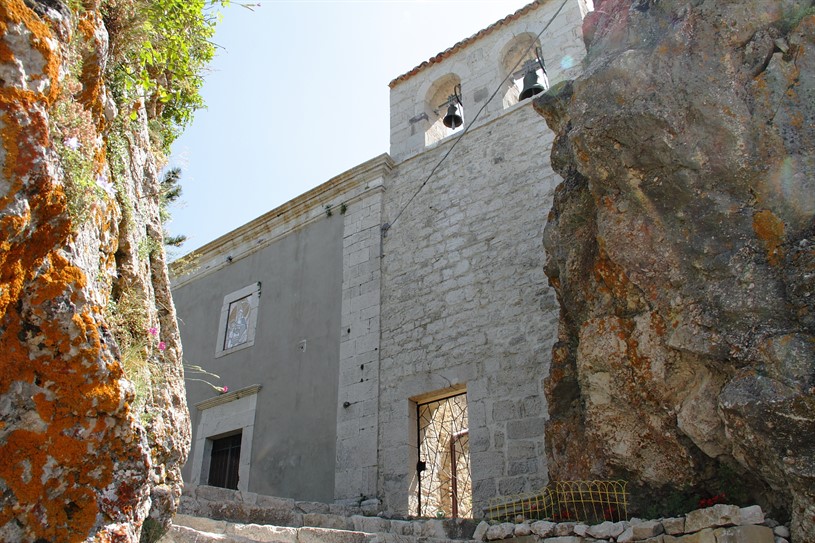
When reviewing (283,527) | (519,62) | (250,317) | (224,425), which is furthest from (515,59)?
(283,527)

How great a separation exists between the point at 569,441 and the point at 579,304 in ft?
3.54

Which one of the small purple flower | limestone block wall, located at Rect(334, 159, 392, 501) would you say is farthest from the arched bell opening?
the small purple flower

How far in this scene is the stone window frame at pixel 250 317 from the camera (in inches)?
419

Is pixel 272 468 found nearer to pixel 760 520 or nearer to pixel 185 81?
pixel 185 81

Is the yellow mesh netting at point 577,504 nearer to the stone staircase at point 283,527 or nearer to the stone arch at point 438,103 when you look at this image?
the stone staircase at point 283,527

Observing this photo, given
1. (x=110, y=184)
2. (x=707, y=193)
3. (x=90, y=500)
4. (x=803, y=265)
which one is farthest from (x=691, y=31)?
(x=90, y=500)

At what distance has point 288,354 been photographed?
9836 millimetres

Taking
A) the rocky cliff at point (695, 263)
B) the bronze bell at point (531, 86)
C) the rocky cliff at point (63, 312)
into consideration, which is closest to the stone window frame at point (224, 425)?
the rocky cliff at point (695, 263)

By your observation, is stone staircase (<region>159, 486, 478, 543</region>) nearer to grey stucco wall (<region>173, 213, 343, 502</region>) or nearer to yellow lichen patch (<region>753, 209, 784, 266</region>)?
yellow lichen patch (<region>753, 209, 784, 266</region>)

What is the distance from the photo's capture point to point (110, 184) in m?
3.42

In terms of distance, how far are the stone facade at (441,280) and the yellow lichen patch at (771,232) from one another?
10.0 feet

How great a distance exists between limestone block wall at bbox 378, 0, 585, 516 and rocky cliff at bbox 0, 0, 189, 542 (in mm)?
4425

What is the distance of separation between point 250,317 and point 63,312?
822cm

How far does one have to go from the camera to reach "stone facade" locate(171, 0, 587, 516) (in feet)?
24.5
